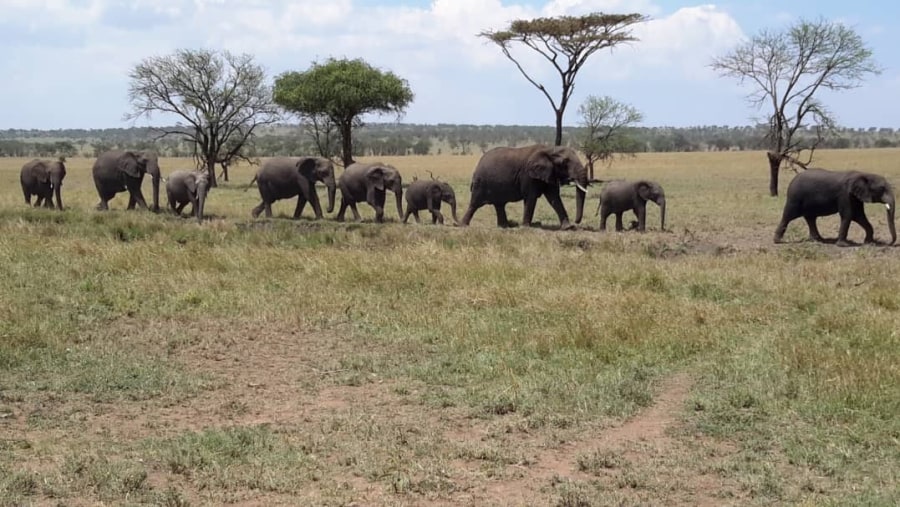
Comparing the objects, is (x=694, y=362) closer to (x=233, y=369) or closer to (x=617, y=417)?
(x=617, y=417)

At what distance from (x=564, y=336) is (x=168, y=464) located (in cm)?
459

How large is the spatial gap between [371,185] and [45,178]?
924 cm

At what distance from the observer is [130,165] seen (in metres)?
24.2

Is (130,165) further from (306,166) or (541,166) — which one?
(541,166)

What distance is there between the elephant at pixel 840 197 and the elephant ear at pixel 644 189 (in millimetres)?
Answer: 2950

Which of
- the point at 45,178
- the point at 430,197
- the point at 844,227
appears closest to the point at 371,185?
the point at 430,197

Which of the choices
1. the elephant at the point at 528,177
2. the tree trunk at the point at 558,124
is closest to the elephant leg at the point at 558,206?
the elephant at the point at 528,177

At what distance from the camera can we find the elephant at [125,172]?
24.2 m

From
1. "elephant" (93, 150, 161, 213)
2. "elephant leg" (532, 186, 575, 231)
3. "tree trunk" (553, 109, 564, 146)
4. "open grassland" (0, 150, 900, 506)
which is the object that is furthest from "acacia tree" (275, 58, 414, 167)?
"open grassland" (0, 150, 900, 506)

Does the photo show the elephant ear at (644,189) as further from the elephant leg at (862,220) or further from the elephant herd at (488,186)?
the elephant leg at (862,220)

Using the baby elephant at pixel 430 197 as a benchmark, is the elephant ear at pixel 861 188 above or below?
above

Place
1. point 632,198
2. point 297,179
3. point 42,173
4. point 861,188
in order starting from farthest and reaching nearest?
1. point 42,173
2. point 297,179
3. point 632,198
4. point 861,188

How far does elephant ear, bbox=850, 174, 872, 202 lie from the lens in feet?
56.7

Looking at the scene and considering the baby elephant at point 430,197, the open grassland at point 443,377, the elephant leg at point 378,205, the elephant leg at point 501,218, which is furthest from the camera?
the baby elephant at point 430,197
